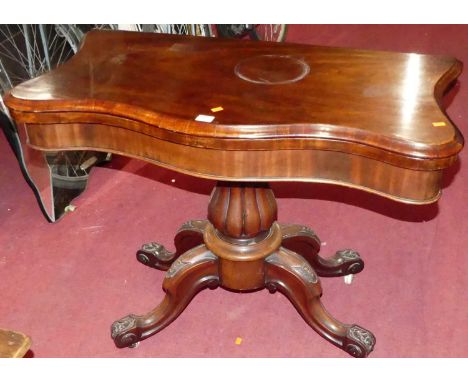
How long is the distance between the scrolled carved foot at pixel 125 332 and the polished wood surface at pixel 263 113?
2.01ft

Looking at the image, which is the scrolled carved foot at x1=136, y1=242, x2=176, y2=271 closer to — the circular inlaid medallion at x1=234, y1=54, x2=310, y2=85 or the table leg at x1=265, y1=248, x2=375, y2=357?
the table leg at x1=265, y1=248, x2=375, y2=357

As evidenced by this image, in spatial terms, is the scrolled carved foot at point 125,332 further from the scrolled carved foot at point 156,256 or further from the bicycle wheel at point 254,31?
the bicycle wheel at point 254,31

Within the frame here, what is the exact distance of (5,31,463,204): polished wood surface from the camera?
3.43 ft

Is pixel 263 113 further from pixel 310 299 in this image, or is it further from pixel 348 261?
pixel 348 261

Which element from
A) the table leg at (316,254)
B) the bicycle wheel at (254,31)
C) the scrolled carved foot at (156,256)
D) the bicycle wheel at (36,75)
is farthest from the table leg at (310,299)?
the bicycle wheel at (254,31)

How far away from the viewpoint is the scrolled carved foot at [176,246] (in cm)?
178

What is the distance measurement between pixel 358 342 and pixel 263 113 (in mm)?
765

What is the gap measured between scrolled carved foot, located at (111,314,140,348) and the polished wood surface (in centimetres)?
61

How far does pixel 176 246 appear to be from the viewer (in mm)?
1840

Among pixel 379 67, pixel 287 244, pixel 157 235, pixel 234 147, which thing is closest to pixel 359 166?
pixel 234 147

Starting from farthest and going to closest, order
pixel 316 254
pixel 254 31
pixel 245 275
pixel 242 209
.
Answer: pixel 254 31 < pixel 316 254 < pixel 245 275 < pixel 242 209

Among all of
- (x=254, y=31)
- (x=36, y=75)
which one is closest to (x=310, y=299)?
(x=36, y=75)

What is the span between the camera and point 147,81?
49.9 inches

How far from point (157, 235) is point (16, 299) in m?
0.53
